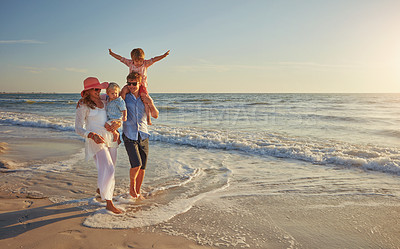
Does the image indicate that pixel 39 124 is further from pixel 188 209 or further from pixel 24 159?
pixel 188 209

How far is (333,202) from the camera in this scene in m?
4.04

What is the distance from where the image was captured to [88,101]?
3.37 m

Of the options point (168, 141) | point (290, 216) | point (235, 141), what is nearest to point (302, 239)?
point (290, 216)

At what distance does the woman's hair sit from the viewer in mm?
3348

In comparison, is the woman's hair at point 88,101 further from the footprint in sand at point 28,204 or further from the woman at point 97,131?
the footprint in sand at point 28,204

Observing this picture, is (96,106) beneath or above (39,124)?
above

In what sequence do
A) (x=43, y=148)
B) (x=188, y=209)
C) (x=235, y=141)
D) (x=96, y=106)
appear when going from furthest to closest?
1. (x=235, y=141)
2. (x=43, y=148)
3. (x=188, y=209)
4. (x=96, y=106)

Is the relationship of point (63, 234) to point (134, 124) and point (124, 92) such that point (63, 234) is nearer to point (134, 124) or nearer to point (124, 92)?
point (134, 124)

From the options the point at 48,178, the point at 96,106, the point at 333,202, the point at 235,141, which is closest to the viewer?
the point at 96,106

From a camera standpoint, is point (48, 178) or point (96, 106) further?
point (48, 178)

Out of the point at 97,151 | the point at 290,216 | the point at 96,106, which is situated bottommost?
the point at 290,216

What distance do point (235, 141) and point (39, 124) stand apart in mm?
10434

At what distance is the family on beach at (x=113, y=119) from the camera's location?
11.1 ft

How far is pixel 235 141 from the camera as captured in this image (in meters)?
8.80
